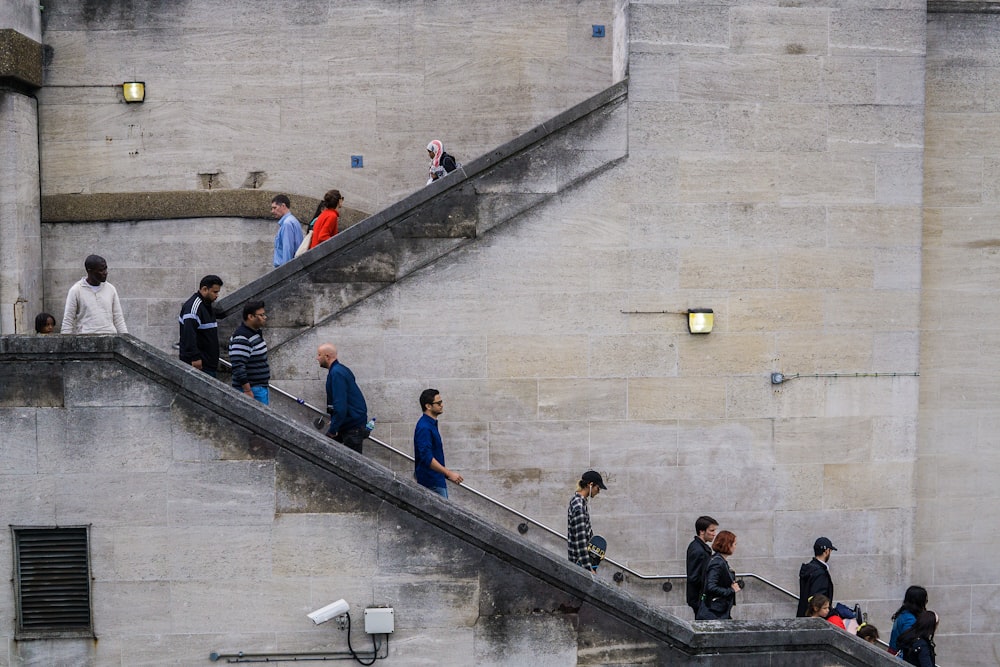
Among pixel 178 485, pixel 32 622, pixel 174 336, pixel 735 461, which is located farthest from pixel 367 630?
pixel 174 336

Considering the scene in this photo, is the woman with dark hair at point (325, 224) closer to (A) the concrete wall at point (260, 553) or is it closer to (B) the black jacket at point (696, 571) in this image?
(A) the concrete wall at point (260, 553)

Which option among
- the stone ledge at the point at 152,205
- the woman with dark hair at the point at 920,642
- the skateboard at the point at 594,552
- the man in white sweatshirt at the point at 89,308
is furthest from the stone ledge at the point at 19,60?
the woman with dark hair at the point at 920,642

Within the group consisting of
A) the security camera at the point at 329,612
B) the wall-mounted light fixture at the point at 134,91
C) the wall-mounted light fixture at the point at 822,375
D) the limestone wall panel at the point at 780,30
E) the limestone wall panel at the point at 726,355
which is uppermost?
the limestone wall panel at the point at 780,30

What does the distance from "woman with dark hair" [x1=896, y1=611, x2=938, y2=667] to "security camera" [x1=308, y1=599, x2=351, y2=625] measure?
5536 mm

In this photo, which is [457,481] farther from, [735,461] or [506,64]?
[506,64]

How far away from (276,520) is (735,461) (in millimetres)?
5762

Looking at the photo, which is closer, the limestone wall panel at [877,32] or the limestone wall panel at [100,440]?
the limestone wall panel at [100,440]

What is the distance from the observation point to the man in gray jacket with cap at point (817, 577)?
38.1 feet

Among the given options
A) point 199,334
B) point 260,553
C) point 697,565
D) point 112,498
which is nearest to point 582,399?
point 697,565

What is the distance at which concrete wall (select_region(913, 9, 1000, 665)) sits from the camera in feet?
45.5

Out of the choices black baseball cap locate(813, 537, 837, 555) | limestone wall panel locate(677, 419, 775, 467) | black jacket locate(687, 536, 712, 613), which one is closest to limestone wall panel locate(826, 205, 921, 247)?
limestone wall panel locate(677, 419, 775, 467)

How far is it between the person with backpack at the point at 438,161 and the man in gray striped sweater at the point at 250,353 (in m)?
3.05

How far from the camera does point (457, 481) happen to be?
444 inches

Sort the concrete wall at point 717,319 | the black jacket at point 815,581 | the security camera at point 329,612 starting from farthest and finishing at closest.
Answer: the concrete wall at point 717,319
the black jacket at point 815,581
the security camera at point 329,612
